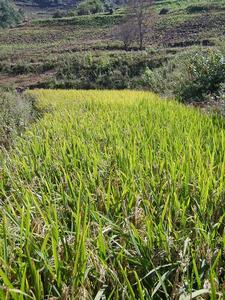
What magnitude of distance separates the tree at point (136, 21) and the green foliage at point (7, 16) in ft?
90.1

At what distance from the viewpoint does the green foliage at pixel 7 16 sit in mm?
52037

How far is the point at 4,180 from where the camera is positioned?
7.89 feet

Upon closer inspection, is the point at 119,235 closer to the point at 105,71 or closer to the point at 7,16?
the point at 105,71

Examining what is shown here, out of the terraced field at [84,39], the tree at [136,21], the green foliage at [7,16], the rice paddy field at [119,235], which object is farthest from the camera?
the green foliage at [7,16]

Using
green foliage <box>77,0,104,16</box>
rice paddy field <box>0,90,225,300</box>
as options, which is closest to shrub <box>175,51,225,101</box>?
rice paddy field <box>0,90,225,300</box>

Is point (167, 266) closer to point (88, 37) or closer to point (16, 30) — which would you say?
point (88, 37)

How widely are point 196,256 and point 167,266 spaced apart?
0.10 m

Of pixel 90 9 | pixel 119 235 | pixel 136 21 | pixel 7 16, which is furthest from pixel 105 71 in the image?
pixel 7 16

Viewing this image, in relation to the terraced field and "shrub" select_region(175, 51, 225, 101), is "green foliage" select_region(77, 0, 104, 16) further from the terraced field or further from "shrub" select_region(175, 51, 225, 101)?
"shrub" select_region(175, 51, 225, 101)

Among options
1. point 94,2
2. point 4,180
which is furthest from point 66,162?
point 94,2

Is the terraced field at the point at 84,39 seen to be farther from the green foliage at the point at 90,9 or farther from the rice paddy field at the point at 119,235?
the rice paddy field at the point at 119,235

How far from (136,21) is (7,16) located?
99.2 feet

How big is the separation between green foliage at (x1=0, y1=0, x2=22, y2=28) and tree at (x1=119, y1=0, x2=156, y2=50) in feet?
90.1

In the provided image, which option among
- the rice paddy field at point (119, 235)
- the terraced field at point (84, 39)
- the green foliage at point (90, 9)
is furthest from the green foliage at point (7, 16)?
the rice paddy field at point (119, 235)
